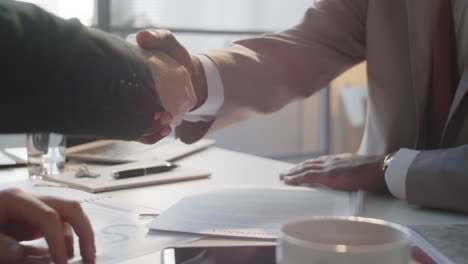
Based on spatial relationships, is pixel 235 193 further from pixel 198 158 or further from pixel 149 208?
pixel 198 158

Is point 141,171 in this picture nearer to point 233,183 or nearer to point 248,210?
point 233,183

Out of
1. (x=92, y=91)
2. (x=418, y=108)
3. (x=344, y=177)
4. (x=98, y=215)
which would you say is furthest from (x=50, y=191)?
(x=418, y=108)

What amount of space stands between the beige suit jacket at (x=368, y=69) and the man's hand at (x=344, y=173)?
0.09 m

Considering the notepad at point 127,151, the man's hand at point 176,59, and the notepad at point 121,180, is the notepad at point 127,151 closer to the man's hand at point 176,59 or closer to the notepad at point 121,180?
the notepad at point 121,180

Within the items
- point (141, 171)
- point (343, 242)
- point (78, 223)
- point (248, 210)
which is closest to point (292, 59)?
point (141, 171)

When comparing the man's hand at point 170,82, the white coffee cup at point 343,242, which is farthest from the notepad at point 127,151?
the white coffee cup at point 343,242

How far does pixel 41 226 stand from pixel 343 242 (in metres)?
0.39

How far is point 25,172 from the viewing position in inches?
49.3

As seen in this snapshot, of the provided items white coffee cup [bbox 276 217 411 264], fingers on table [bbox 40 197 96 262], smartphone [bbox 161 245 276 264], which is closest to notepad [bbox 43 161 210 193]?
fingers on table [bbox 40 197 96 262]

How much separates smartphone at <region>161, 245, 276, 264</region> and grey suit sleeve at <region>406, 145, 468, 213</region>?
371mm

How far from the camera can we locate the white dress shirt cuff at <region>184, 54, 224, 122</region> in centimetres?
124

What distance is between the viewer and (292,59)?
4.59 ft

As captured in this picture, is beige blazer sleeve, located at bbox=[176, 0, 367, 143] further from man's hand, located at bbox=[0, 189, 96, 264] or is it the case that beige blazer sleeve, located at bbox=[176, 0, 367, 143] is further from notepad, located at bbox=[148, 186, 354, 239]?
man's hand, located at bbox=[0, 189, 96, 264]

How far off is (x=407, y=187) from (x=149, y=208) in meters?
0.43
